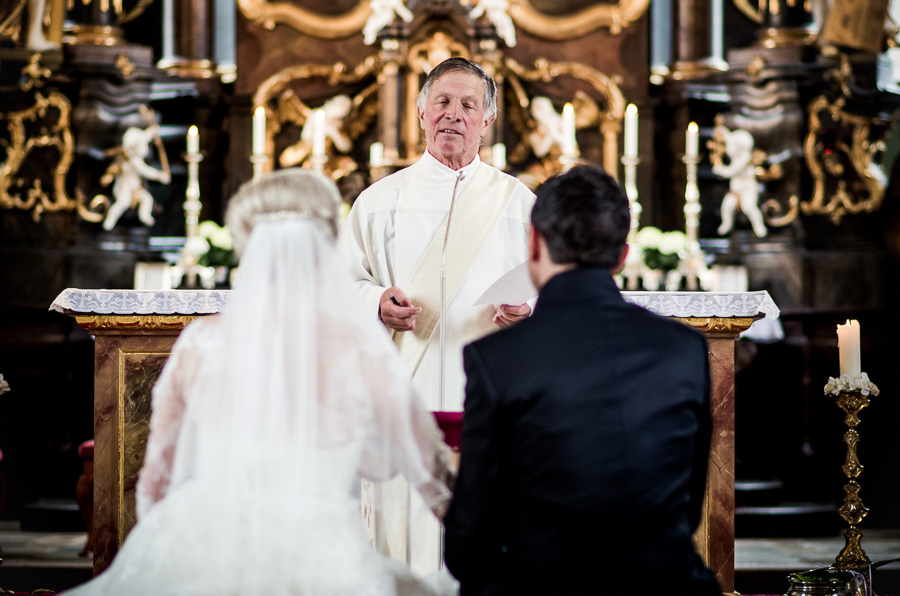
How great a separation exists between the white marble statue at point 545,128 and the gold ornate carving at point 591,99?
12cm

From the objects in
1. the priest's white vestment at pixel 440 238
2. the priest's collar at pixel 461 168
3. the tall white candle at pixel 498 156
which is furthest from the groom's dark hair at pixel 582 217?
the tall white candle at pixel 498 156

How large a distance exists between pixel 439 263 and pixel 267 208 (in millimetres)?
1154

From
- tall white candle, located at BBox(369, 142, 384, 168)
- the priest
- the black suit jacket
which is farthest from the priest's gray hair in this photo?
tall white candle, located at BBox(369, 142, 384, 168)

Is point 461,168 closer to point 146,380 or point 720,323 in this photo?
point 720,323

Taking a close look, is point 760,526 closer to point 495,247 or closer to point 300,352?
point 495,247

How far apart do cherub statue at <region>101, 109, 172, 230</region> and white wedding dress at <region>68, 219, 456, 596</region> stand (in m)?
4.73

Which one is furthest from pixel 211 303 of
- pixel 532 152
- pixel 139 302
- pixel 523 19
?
pixel 523 19

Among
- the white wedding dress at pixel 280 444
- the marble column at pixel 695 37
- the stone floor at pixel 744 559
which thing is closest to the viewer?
the white wedding dress at pixel 280 444

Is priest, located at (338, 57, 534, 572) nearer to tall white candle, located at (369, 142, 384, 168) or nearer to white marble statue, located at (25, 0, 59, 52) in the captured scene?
tall white candle, located at (369, 142, 384, 168)

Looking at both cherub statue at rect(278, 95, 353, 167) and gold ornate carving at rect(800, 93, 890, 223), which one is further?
cherub statue at rect(278, 95, 353, 167)

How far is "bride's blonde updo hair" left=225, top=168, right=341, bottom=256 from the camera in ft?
8.46

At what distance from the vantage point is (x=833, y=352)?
23.2ft

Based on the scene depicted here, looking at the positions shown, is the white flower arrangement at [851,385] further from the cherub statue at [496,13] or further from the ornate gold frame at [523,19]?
the ornate gold frame at [523,19]

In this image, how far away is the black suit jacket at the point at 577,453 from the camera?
7.32ft
